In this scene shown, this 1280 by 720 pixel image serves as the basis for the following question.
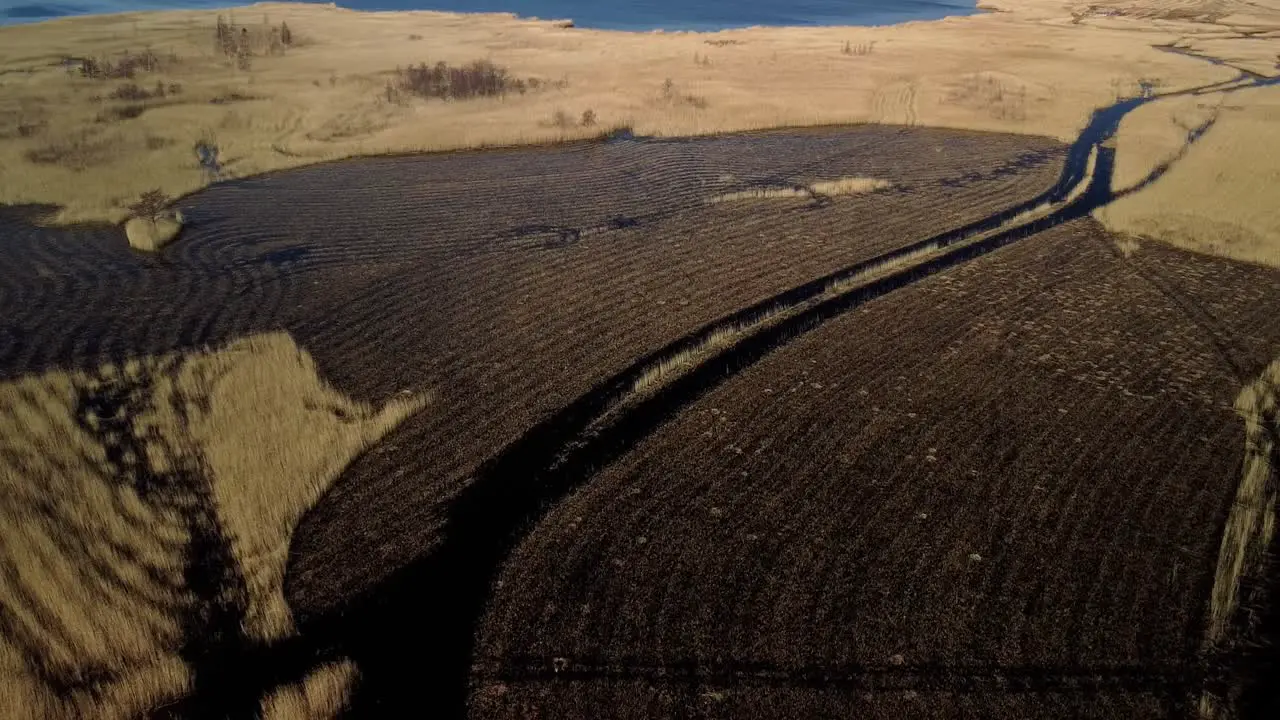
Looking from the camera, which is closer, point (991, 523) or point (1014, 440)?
point (991, 523)

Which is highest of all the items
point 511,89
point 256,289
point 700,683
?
point 511,89

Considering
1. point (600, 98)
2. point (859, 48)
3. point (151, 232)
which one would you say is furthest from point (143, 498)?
point (859, 48)

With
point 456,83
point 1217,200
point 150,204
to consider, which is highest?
point 456,83

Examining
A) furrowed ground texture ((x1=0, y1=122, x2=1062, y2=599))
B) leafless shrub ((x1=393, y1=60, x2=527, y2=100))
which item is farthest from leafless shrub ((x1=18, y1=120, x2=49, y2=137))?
leafless shrub ((x1=393, y1=60, x2=527, y2=100))

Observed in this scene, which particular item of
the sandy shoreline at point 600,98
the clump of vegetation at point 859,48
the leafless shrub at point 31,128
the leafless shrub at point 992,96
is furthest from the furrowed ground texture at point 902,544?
the clump of vegetation at point 859,48

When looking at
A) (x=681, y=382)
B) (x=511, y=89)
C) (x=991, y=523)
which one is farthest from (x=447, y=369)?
(x=511, y=89)

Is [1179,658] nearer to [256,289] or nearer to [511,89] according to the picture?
[256,289]

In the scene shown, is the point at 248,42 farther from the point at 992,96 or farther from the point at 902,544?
the point at 902,544
